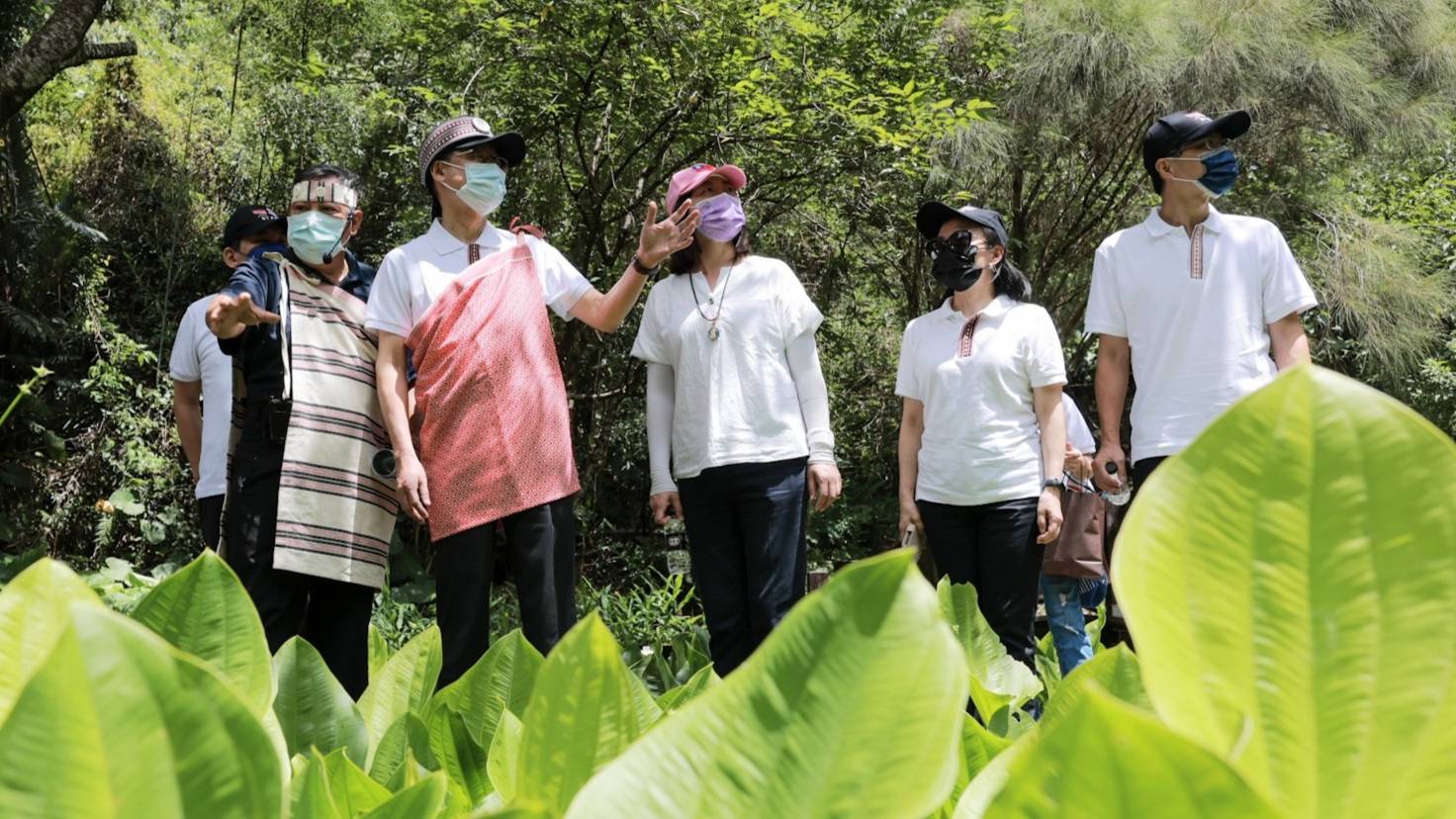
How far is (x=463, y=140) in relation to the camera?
11.0 ft

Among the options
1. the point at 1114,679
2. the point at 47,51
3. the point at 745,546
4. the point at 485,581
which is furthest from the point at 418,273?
the point at 47,51

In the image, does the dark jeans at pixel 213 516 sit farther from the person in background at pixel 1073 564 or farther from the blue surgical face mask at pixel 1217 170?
the blue surgical face mask at pixel 1217 170

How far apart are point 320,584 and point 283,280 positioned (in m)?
0.76

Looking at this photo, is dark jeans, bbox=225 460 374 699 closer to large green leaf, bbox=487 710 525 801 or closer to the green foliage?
large green leaf, bbox=487 710 525 801

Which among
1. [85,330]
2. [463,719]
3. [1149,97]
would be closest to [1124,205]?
[1149,97]

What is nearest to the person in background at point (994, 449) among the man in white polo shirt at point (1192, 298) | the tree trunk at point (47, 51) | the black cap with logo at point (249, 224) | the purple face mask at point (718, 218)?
the man in white polo shirt at point (1192, 298)

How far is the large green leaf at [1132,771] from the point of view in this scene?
1.07 ft

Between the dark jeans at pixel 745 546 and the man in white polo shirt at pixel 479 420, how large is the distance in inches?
18.9

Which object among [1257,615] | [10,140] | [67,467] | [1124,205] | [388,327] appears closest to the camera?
[1257,615]

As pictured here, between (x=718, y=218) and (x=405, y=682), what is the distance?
2700mm

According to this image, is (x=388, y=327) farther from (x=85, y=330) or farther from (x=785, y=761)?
(x=85, y=330)

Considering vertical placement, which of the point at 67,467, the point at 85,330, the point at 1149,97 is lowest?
the point at 67,467

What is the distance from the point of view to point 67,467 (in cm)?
737

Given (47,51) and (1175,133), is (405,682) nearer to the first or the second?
(1175,133)
